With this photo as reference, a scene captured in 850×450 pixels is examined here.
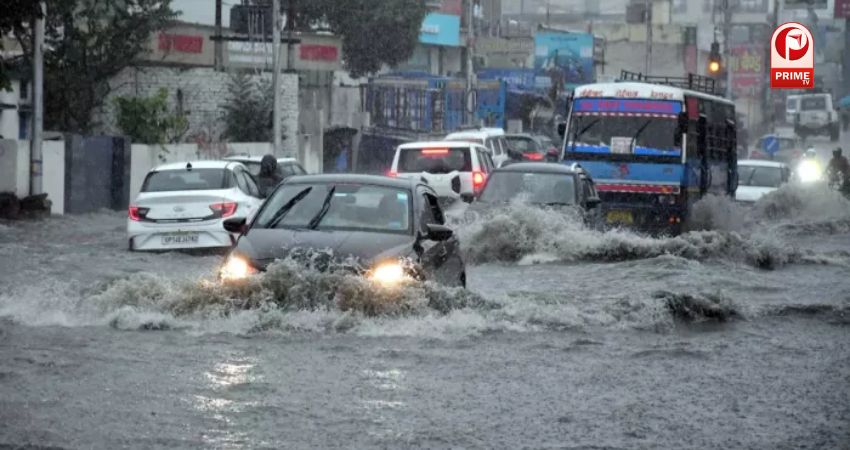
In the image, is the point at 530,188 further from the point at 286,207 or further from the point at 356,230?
the point at 356,230

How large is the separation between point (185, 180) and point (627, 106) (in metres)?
9.55

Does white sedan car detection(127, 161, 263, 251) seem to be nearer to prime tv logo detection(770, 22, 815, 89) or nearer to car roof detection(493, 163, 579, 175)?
car roof detection(493, 163, 579, 175)

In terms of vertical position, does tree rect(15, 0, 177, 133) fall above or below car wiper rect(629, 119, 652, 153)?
above

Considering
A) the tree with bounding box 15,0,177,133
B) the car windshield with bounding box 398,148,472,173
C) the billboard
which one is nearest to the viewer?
the car windshield with bounding box 398,148,472,173

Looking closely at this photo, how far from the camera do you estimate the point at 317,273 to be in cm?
1293

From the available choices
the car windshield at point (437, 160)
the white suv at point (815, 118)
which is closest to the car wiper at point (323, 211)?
the car windshield at point (437, 160)

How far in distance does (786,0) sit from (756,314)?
167 ft

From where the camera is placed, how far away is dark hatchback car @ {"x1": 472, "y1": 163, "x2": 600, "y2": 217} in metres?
23.2

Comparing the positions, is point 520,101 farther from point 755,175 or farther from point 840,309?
point 840,309

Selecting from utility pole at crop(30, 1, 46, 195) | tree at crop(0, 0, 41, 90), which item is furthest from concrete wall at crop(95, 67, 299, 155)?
tree at crop(0, 0, 41, 90)

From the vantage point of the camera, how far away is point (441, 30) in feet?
241

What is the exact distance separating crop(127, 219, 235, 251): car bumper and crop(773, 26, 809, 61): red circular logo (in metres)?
11.6

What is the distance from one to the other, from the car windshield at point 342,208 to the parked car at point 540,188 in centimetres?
910

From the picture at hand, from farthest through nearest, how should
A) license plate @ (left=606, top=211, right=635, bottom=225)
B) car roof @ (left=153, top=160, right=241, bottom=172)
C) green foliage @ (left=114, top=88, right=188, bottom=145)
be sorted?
green foliage @ (left=114, top=88, right=188, bottom=145) < license plate @ (left=606, top=211, right=635, bottom=225) < car roof @ (left=153, top=160, right=241, bottom=172)
